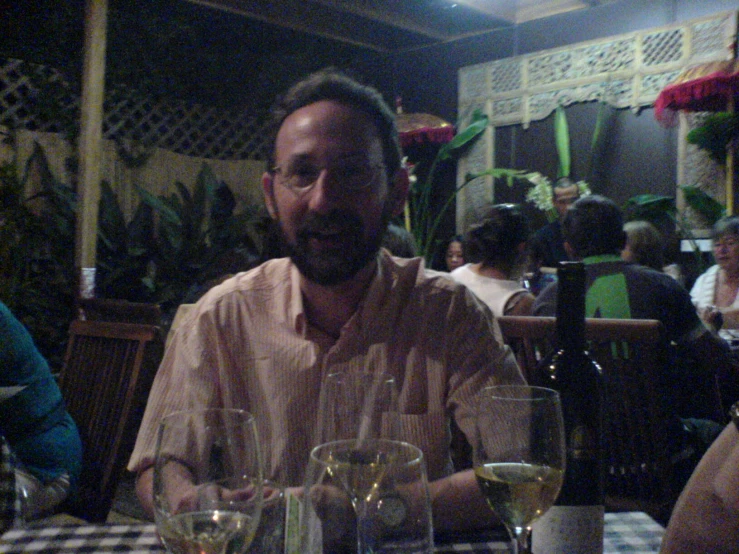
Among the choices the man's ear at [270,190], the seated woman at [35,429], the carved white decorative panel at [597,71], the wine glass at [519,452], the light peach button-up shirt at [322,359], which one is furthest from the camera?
the carved white decorative panel at [597,71]

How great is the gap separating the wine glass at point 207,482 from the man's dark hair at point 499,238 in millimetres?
2246

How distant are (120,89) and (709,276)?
183 inches

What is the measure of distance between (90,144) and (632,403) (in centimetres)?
359

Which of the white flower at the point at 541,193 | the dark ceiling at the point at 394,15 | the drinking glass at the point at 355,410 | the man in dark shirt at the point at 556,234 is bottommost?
the drinking glass at the point at 355,410

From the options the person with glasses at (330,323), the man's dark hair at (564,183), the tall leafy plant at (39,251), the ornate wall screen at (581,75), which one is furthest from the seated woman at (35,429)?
the ornate wall screen at (581,75)

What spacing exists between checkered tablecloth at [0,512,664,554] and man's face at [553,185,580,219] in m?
4.63

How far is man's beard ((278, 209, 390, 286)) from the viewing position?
48.4 inches

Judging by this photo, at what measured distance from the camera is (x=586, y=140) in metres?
5.91

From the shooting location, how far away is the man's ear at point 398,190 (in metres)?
1.37

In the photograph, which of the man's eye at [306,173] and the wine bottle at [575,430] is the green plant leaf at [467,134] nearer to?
the man's eye at [306,173]

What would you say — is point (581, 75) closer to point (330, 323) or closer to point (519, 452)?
point (330, 323)

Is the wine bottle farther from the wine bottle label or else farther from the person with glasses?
the person with glasses

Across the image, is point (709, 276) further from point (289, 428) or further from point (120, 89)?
point (120, 89)

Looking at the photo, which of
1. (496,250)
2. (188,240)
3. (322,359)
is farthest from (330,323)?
(188,240)
